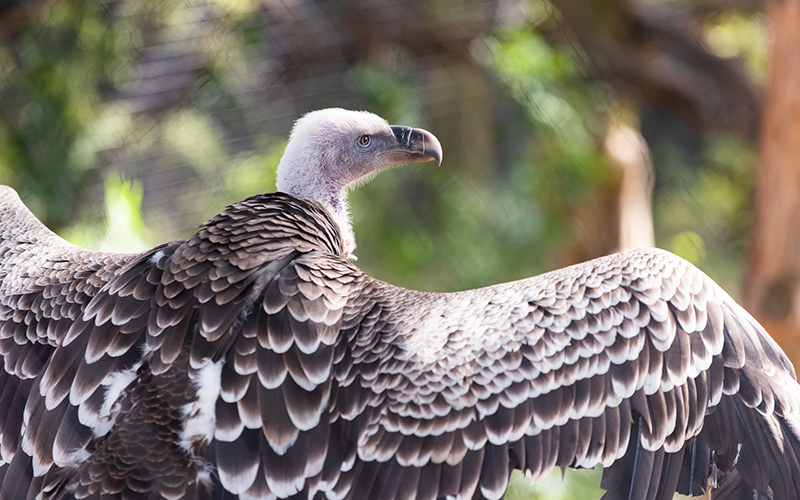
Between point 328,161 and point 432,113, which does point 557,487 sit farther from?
point 328,161

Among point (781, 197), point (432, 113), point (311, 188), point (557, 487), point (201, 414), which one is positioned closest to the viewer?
point (201, 414)

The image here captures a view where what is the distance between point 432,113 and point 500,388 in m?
4.19

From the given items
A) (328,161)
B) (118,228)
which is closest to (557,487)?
(118,228)

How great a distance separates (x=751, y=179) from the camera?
7016mm

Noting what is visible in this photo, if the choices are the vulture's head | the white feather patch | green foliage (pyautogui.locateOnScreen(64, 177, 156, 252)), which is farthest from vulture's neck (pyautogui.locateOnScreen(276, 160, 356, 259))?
green foliage (pyautogui.locateOnScreen(64, 177, 156, 252))

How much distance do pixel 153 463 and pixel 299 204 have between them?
2.90 feet

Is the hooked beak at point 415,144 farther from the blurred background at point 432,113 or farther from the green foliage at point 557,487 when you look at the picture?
the green foliage at point 557,487

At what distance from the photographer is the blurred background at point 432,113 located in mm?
4789

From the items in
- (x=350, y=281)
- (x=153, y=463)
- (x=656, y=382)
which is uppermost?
(x=350, y=281)

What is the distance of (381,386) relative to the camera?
1.96m

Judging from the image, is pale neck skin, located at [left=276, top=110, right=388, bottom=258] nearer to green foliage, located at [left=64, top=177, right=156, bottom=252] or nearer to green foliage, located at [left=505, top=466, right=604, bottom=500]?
green foliage, located at [left=64, top=177, right=156, bottom=252]

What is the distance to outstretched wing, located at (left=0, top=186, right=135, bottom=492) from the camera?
88.7 inches

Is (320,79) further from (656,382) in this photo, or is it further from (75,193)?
(656,382)

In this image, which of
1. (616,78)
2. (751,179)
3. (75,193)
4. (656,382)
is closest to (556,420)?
(656,382)
